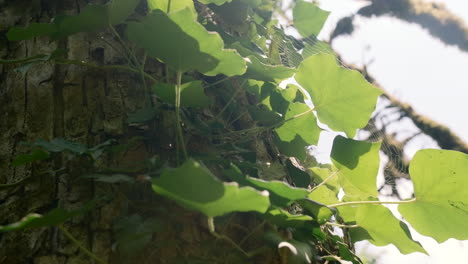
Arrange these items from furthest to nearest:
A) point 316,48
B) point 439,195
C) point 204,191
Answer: point 316,48, point 439,195, point 204,191

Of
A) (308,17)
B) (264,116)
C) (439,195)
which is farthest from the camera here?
(308,17)

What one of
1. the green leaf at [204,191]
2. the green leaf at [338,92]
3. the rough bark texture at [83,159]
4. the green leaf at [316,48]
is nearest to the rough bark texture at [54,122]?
the rough bark texture at [83,159]

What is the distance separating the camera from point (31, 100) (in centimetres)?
73

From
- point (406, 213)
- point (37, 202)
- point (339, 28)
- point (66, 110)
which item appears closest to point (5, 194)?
point (37, 202)

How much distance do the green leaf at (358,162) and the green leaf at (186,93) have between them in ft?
0.86

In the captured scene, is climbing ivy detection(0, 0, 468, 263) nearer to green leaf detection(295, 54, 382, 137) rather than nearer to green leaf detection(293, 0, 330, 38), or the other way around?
green leaf detection(295, 54, 382, 137)

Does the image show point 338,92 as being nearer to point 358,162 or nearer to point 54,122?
point 358,162

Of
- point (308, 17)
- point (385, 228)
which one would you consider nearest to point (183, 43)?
point (385, 228)

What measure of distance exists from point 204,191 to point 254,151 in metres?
0.37

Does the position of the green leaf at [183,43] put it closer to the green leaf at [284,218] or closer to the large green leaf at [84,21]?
the large green leaf at [84,21]

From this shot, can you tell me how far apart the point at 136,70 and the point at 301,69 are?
1.05 ft

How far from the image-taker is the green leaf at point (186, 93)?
1.99ft

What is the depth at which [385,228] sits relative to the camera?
694 millimetres

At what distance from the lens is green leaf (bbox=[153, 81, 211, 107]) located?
61 cm
